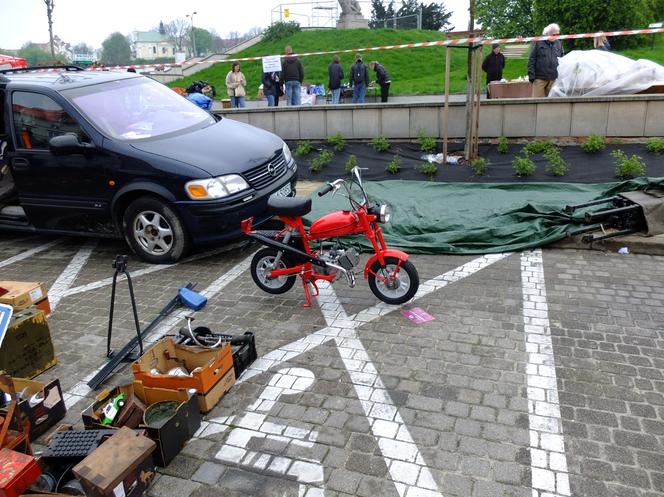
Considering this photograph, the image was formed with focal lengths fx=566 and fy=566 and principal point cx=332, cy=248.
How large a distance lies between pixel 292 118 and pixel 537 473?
9.54 meters

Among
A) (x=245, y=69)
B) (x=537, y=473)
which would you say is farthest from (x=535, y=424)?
(x=245, y=69)

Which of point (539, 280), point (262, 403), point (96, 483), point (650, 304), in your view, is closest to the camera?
point (96, 483)

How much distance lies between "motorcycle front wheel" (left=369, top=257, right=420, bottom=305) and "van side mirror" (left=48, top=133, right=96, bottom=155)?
3695 mm

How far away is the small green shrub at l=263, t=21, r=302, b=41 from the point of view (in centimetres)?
3672

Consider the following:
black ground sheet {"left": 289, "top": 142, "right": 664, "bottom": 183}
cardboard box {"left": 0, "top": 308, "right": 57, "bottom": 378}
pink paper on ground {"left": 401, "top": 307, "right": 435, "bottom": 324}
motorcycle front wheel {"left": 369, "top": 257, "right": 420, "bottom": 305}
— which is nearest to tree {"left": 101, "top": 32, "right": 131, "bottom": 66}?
black ground sheet {"left": 289, "top": 142, "right": 664, "bottom": 183}

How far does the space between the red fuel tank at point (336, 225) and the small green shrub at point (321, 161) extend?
5.15 m

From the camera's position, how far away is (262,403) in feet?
13.3

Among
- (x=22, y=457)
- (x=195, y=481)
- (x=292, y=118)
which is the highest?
(x=292, y=118)

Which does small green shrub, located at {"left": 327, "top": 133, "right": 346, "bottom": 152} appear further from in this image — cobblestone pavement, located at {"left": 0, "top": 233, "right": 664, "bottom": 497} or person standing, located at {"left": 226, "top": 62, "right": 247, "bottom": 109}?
person standing, located at {"left": 226, "top": 62, "right": 247, "bottom": 109}

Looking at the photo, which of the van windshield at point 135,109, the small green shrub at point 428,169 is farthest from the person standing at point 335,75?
the van windshield at point 135,109

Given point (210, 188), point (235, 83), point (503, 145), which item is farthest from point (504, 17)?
point (210, 188)

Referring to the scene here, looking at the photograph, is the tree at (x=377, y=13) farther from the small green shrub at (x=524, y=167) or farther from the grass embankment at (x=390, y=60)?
the small green shrub at (x=524, y=167)

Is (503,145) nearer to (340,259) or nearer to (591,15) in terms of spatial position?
(340,259)

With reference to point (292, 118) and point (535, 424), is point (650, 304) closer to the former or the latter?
point (535, 424)
